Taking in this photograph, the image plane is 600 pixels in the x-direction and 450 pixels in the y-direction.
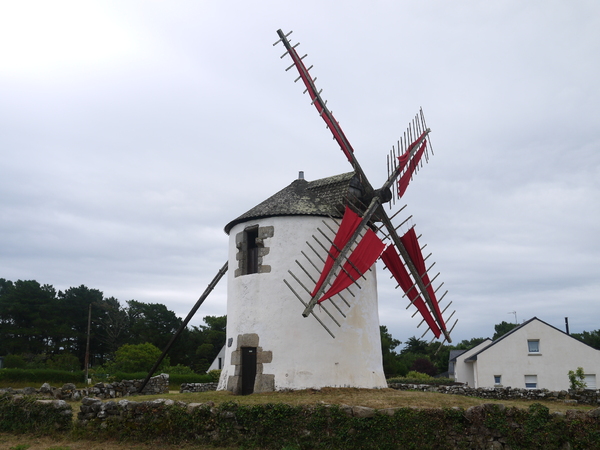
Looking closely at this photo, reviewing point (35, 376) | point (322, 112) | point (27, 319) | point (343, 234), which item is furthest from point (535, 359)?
point (27, 319)

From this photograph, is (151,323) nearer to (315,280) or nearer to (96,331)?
(96,331)

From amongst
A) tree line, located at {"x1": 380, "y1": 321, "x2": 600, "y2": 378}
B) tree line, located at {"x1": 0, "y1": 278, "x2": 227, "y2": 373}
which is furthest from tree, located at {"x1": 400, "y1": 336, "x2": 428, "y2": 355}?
tree line, located at {"x1": 0, "y1": 278, "x2": 227, "y2": 373}

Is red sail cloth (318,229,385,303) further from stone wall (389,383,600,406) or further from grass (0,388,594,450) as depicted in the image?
stone wall (389,383,600,406)

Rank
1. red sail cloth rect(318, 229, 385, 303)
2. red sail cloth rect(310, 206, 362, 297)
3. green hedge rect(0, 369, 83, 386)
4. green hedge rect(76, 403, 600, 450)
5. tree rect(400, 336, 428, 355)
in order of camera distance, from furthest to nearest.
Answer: tree rect(400, 336, 428, 355), green hedge rect(0, 369, 83, 386), red sail cloth rect(310, 206, 362, 297), red sail cloth rect(318, 229, 385, 303), green hedge rect(76, 403, 600, 450)

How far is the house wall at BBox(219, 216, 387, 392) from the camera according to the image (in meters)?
14.8

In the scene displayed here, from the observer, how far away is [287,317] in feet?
49.6

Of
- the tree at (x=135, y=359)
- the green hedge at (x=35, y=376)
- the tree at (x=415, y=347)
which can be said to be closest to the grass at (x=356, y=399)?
the green hedge at (x=35, y=376)

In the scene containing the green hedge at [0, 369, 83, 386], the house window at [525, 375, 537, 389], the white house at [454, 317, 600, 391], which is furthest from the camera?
the house window at [525, 375, 537, 389]

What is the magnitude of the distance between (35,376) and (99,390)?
9.61m

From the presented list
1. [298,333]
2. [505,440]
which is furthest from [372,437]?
[298,333]

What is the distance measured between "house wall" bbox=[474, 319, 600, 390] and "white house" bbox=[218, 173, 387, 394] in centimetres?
1845

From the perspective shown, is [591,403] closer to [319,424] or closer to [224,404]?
[319,424]

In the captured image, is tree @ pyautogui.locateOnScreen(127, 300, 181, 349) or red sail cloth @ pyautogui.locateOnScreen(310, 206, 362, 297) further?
tree @ pyautogui.locateOnScreen(127, 300, 181, 349)

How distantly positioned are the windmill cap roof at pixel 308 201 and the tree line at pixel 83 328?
38.2 meters
